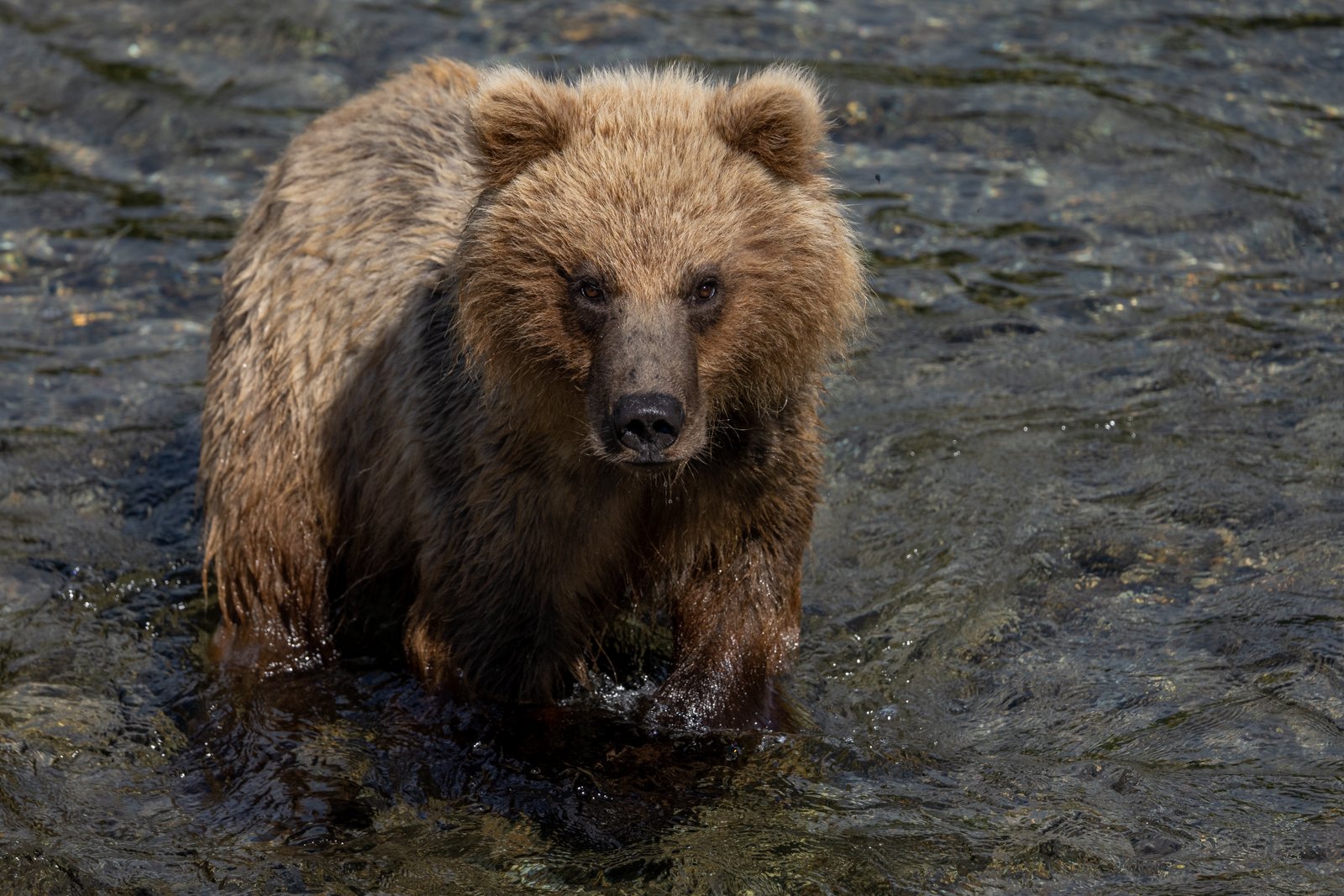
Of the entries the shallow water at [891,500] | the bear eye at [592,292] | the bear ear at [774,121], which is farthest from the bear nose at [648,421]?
the shallow water at [891,500]

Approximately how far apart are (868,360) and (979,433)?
956 mm

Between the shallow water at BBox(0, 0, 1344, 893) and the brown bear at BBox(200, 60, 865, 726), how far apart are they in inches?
16.3

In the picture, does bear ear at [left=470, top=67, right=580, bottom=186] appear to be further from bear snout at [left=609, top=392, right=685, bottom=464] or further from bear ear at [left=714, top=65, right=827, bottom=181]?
bear snout at [left=609, top=392, right=685, bottom=464]

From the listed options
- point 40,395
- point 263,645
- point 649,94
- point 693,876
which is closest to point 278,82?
point 40,395

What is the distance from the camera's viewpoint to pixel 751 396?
5508mm

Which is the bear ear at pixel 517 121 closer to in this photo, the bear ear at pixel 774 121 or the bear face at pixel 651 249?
the bear face at pixel 651 249

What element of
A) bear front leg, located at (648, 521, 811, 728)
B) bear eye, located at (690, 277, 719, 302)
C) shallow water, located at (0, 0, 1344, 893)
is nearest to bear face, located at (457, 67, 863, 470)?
bear eye, located at (690, 277, 719, 302)

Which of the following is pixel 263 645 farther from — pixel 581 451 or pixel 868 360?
pixel 868 360

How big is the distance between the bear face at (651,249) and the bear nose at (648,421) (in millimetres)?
84

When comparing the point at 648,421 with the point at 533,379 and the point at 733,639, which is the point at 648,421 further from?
the point at 733,639

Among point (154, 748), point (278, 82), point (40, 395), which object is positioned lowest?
point (154, 748)

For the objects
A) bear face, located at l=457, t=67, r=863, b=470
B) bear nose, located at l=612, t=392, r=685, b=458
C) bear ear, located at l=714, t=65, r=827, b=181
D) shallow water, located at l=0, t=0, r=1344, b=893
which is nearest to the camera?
bear nose, located at l=612, t=392, r=685, b=458

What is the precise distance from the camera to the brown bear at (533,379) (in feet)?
17.1

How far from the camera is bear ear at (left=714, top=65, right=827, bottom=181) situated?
5.34 metres
